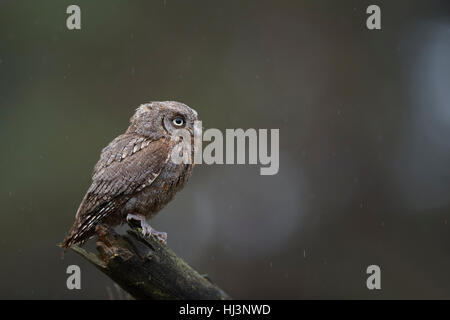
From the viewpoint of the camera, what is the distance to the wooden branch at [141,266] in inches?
125

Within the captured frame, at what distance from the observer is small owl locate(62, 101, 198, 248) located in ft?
12.6

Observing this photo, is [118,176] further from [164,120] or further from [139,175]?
[164,120]

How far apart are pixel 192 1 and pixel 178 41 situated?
32.4 inches

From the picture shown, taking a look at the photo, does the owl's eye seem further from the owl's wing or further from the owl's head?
the owl's wing

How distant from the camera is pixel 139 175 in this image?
3932mm

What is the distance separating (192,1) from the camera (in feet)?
33.8

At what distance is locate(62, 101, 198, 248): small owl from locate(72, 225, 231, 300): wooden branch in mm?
431

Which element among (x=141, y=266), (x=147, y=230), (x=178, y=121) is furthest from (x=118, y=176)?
(x=141, y=266)

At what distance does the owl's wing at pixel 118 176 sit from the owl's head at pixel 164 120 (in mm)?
64

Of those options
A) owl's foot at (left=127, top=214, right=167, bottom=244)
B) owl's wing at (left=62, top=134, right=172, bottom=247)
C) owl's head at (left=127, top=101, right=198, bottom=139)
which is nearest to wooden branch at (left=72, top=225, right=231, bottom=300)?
owl's foot at (left=127, top=214, right=167, bottom=244)

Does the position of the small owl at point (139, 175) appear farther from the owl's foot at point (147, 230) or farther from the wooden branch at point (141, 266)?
the wooden branch at point (141, 266)

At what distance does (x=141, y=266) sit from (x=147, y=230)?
1.71 feet

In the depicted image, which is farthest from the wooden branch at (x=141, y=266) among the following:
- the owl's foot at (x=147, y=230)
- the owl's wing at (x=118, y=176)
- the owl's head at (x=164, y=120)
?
the owl's head at (x=164, y=120)
